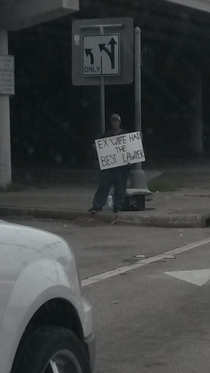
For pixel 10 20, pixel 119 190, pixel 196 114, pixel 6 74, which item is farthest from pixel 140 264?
pixel 196 114

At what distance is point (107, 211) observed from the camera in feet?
47.6

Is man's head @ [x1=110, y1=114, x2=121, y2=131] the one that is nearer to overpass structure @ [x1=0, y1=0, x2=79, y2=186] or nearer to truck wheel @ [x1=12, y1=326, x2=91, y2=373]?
overpass structure @ [x1=0, y1=0, x2=79, y2=186]

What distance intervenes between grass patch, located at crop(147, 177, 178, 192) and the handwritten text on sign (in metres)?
4.18

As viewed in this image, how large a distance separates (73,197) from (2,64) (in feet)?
12.2

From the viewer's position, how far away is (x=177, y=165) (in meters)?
29.4

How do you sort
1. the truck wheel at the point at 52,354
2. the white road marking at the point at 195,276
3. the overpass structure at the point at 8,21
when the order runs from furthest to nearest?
the overpass structure at the point at 8,21 < the white road marking at the point at 195,276 < the truck wheel at the point at 52,354

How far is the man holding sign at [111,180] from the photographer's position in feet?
47.1

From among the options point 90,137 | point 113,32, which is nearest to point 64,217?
point 113,32

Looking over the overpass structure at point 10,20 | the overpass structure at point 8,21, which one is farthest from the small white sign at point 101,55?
the overpass structure at point 8,21

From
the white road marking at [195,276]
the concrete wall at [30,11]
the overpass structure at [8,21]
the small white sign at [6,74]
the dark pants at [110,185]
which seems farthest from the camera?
the overpass structure at [8,21]

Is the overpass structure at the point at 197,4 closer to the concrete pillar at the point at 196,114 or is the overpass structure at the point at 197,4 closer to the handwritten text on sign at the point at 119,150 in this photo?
the handwritten text on sign at the point at 119,150

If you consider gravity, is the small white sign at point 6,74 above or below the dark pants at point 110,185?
above

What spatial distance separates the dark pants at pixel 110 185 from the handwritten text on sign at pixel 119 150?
137mm

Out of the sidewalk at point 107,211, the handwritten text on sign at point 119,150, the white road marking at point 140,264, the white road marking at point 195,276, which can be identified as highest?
the handwritten text on sign at point 119,150
